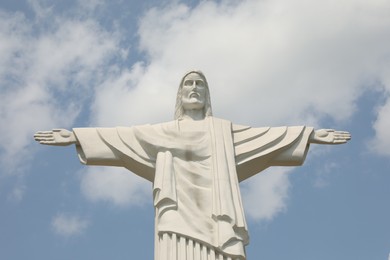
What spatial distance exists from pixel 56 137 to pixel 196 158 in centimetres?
264

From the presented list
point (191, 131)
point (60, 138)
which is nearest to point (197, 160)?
point (191, 131)

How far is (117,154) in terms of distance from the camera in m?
14.1

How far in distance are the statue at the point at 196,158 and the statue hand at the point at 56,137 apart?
0.06 ft

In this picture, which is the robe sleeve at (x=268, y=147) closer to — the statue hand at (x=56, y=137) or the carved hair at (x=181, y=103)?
the carved hair at (x=181, y=103)

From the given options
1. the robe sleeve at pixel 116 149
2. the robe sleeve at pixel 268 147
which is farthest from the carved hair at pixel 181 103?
the robe sleeve at pixel 116 149

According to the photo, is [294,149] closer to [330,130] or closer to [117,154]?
[330,130]

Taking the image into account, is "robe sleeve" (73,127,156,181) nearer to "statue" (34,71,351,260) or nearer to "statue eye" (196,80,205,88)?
"statue" (34,71,351,260)

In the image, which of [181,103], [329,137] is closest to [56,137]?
[181,103]

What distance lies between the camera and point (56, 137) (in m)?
14.2

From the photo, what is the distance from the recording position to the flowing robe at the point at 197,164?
41.0 ft

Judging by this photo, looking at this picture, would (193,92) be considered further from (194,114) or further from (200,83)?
(194,114)

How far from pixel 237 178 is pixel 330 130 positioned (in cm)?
225

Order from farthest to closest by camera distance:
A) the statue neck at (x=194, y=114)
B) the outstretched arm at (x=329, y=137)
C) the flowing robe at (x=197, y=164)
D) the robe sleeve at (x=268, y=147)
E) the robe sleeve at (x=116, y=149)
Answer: the statue neck at (x=194, y=114), the outstretched arm at (x=329, y=137), the robe sleeve at (x=268, y=147), the robe sleeve at (x=116, y=149), the flowing robe at (x=197, y=164)

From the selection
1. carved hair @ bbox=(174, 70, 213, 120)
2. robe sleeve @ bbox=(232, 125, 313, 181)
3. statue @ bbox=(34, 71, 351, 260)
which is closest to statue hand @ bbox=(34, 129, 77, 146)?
statue @ bbox=(34, 71, 351, 260)
